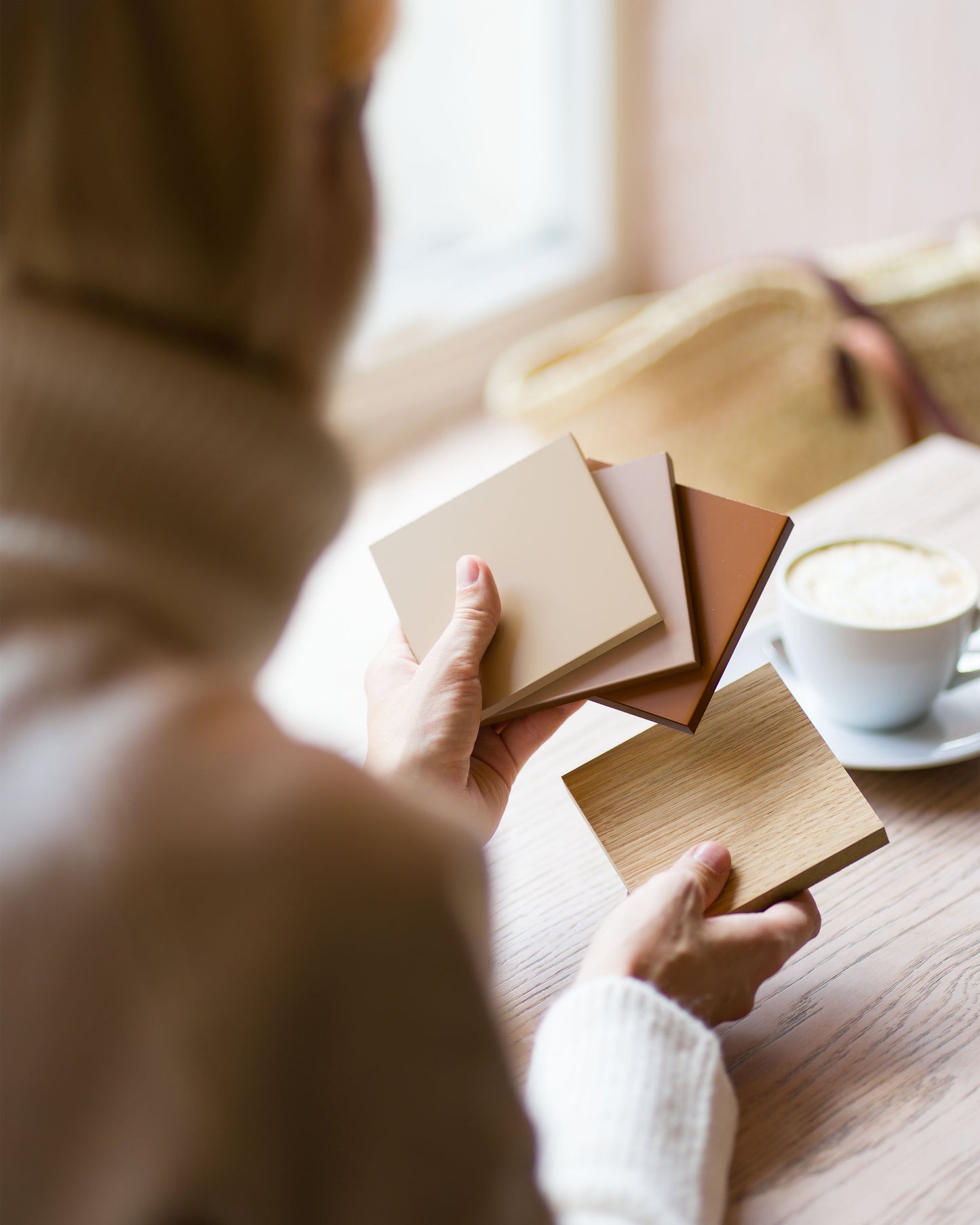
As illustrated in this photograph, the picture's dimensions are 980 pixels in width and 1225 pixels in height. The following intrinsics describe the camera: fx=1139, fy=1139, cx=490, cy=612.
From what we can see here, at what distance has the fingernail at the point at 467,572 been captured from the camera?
707 mm

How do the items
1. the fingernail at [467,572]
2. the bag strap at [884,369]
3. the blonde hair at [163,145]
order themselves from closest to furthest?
the blonde hair at [163,145] → the fingernail at [467,572] → the bag strap at [884,369]

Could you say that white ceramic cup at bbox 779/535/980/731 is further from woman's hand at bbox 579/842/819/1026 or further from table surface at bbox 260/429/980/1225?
woman's hand at bbox 579/842/819/1026

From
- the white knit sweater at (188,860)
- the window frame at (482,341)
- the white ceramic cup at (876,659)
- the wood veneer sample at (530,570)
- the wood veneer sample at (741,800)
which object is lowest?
the window frame at (482,341)

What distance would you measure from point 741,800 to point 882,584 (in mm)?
220

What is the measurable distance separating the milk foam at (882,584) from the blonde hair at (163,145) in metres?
0.53

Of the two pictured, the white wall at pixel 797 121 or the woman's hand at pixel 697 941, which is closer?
the woman's hand at pixel 697 941

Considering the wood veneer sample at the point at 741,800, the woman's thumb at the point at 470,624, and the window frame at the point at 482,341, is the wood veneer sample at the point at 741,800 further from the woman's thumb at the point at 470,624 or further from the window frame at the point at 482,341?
the window frame at the point at 482,341

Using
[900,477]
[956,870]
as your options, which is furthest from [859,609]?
[900,477]

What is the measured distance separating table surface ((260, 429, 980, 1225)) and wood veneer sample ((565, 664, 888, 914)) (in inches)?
2.4

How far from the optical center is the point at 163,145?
0.96ft

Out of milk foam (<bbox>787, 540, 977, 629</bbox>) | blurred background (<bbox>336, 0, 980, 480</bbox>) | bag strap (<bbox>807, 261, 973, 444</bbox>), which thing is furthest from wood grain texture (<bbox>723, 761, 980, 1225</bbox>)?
blurred background (<bbox>336, 0, 980, 480</bbox>)

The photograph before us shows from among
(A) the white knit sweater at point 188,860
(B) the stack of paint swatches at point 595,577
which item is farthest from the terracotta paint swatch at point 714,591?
(A) the white knit sweater at point 188,860

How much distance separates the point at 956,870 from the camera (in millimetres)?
684

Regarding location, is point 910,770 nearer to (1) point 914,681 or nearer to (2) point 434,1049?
(1) point 914,681
